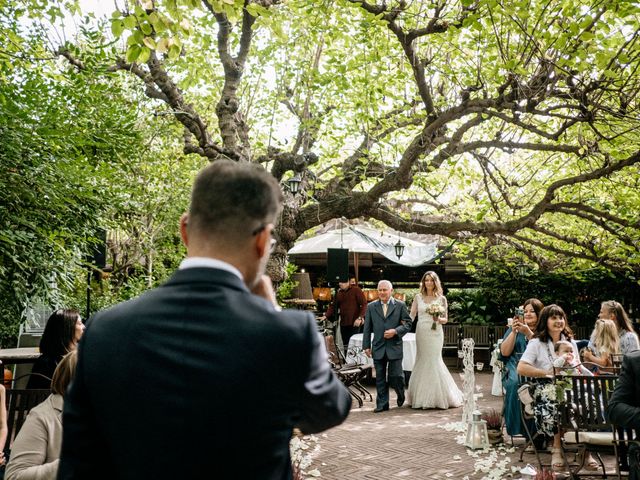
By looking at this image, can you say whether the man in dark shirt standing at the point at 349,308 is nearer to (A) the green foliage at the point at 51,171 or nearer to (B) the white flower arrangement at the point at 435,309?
(B) the white flower arrangement at the point at 435,309

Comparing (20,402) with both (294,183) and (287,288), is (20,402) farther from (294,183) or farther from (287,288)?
(287,288)

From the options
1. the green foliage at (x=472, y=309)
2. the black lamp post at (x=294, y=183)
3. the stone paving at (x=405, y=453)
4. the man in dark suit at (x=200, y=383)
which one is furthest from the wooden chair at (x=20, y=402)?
the green foliage at (x=472, y=309)

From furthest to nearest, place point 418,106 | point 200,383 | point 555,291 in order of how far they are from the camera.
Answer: point 555,291 < point 418,106 < point 200,383

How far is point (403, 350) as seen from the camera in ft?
36.7

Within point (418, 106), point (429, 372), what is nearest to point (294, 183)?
point (418, 106)

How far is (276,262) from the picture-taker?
373 inches

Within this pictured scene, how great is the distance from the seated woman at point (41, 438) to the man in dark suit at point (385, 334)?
7022mm

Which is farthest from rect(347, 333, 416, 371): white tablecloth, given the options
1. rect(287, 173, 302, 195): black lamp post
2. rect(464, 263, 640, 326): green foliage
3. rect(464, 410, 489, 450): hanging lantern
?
rect(464, 263, 640, 326): green foliage

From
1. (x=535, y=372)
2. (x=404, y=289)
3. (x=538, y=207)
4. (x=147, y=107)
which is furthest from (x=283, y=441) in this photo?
(x=404, y=289)

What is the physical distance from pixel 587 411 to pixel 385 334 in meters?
4.44

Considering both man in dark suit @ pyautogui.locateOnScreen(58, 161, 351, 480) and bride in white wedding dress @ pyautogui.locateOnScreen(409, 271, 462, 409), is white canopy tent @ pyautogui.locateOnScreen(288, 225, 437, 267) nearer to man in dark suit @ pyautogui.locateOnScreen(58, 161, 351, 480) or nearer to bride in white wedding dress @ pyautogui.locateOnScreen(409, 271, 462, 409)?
bride in white wedding dress @ pyautogui.locateOnScreen(409, 271, 462, 409)

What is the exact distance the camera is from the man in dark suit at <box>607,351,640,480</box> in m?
3.60

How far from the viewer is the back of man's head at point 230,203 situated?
4.62 feet

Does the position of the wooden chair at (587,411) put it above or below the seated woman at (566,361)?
below
